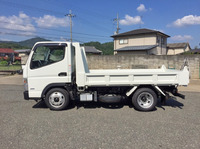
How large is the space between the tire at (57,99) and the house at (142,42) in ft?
62.9

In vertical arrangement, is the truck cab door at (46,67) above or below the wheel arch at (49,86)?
above

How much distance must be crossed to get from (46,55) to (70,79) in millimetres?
1155

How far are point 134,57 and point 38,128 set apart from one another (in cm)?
1121

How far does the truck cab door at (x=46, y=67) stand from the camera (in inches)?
187

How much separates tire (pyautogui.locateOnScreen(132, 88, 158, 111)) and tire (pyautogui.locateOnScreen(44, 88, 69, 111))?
2328 mm

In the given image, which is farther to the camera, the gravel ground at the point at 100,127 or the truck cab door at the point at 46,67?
the truck cab door at the point at 46,67

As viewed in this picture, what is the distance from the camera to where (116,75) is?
4.78 metres

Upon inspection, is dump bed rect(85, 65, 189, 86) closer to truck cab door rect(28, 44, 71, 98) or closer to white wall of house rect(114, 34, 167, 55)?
truck cab door rect(28, 44, 71, 98)

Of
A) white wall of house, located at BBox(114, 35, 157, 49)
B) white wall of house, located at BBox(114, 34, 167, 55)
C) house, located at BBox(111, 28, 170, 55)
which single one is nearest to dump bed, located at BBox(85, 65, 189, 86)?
house, located at BBox(111, 28, 170, 55)

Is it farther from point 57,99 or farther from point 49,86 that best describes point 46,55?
point 57,99

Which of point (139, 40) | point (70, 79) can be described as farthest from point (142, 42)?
point (70, 79)

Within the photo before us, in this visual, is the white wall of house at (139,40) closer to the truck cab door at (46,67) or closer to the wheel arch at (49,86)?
the truck cab door at (46,67)

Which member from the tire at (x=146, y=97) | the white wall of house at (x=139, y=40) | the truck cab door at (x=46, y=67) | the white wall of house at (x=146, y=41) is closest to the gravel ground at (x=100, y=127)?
the tire at (x=146, y=97)

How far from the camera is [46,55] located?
4.84 m
